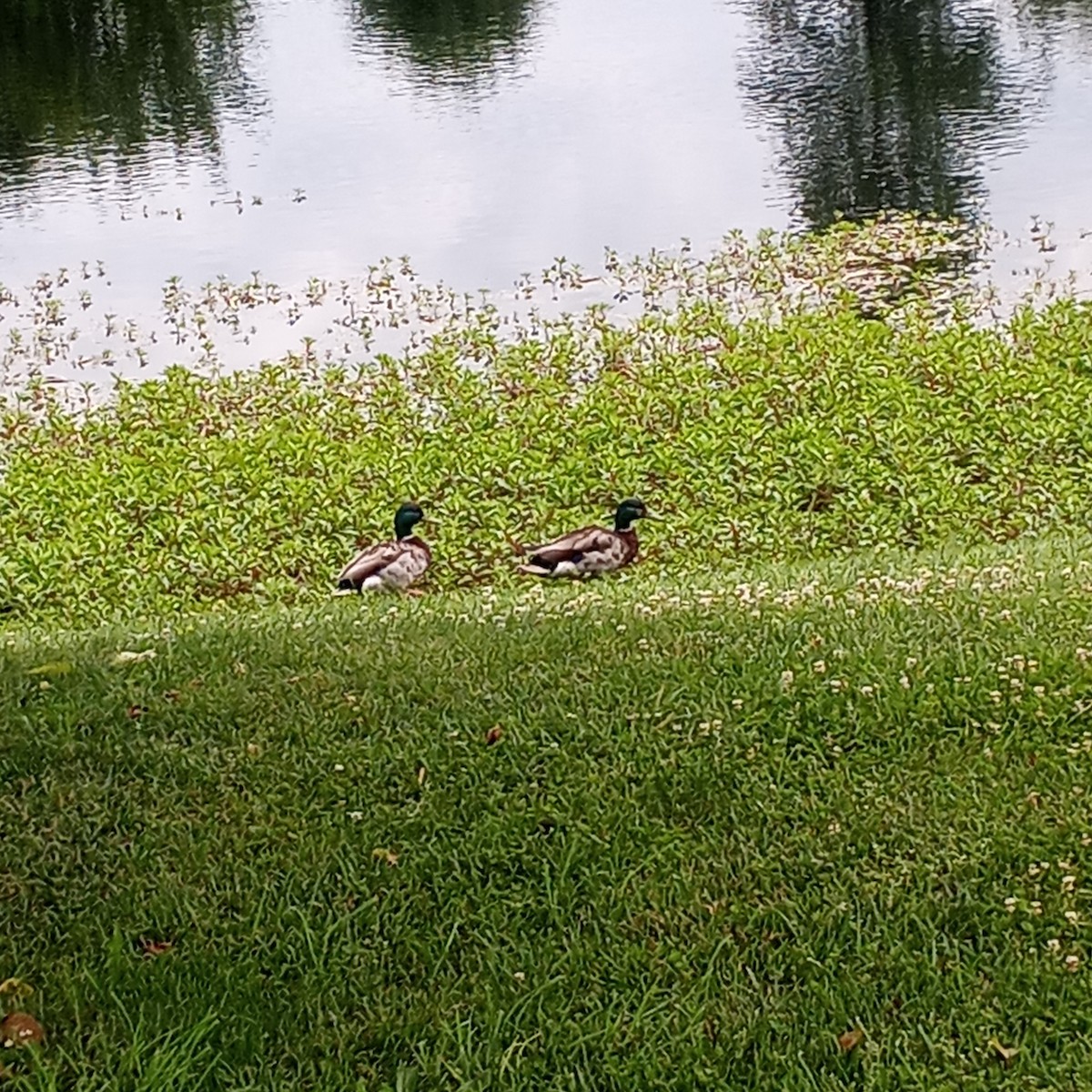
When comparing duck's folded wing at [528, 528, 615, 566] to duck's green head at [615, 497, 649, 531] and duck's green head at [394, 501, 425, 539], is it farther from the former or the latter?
duck's green head at [394, 501, 425, 539]

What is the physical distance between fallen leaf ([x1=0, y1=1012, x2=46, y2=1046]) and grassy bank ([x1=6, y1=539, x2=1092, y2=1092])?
29 millimetres

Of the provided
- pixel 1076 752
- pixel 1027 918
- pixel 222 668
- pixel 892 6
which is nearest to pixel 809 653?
pixel 1076 752

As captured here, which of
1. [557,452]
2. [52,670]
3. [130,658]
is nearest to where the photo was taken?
[52,670]

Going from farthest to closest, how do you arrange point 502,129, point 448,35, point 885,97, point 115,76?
1. point 448,35
2. point 115,76
3. point 502,129
4. point 885,97

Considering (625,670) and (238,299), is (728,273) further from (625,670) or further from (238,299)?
(625,670)

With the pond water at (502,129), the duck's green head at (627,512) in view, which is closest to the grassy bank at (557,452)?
the duck's green head at (627,512)

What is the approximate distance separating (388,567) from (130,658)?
2182 millimetres

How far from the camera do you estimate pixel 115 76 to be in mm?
18109

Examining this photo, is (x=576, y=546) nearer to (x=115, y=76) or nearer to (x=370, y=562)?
(x=370, y=562)

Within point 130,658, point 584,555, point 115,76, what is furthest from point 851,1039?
point 115,76

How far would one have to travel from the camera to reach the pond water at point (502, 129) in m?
11.8

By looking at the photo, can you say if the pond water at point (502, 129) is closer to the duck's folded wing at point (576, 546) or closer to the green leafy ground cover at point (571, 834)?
the duck's folded wing at point (576, 546)

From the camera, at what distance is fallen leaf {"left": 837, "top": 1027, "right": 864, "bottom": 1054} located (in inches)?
88.2

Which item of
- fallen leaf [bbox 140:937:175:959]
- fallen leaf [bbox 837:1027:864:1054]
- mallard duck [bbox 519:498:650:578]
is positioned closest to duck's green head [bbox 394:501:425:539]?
mallard duck [bbox 519:498:650:578]
